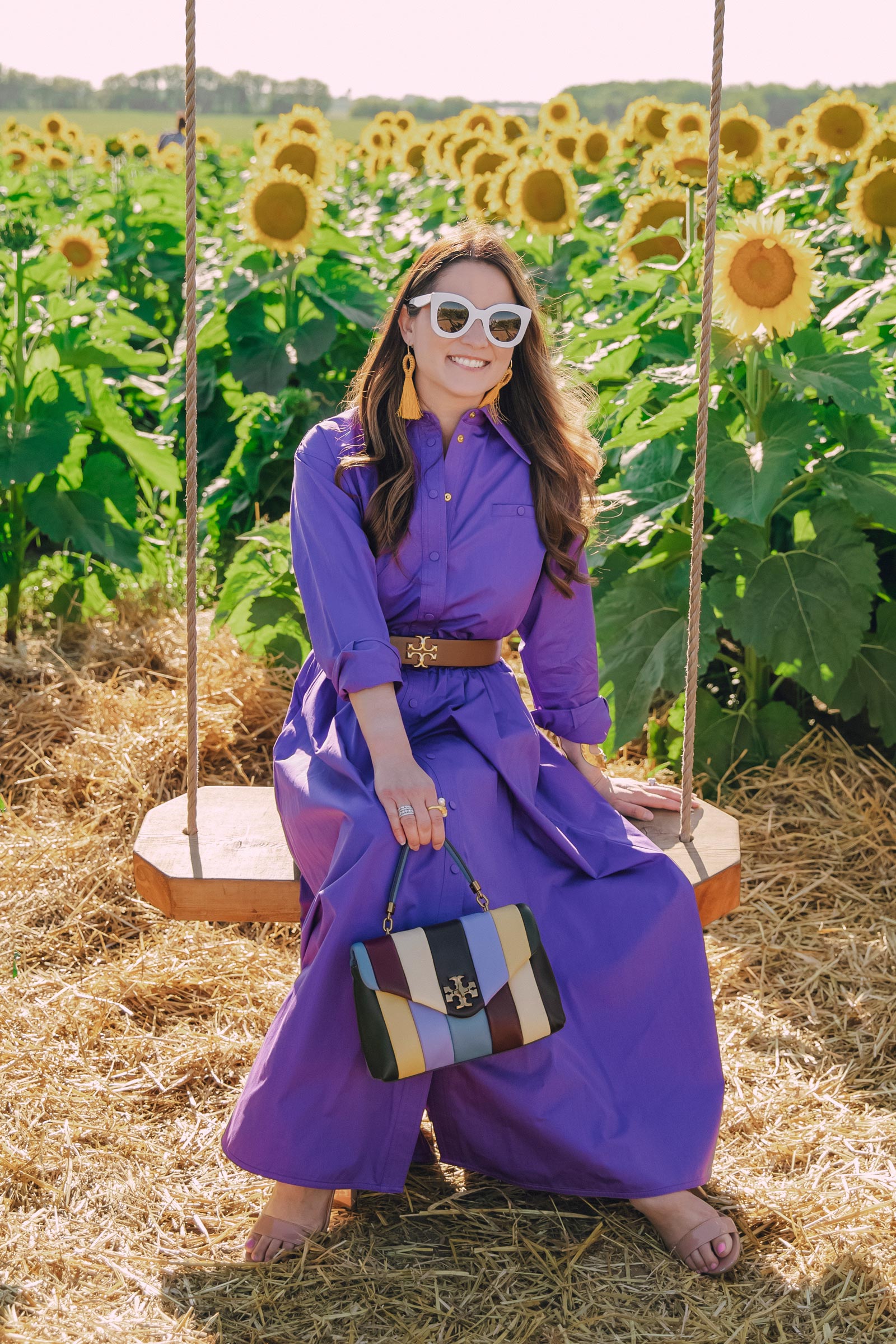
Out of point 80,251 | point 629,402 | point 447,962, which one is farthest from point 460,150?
point 447,962

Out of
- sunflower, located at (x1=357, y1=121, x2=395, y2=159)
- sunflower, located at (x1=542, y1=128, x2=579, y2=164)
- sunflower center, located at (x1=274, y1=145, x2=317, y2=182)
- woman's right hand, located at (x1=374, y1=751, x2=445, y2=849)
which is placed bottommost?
woman's right hand, located at (x1=374, y1=751, x2=445, y2=849)

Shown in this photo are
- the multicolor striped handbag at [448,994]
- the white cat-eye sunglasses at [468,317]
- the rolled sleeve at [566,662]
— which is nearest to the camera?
the multicolor striped handbag at [448,994]

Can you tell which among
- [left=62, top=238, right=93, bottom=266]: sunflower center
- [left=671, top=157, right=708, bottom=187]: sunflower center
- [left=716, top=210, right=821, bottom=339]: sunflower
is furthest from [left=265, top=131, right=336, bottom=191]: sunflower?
[left=716, top=210, right=821, bottom=339]: sunflower

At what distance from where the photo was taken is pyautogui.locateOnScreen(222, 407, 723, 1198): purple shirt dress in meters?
2.19

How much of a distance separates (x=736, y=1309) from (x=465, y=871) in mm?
824

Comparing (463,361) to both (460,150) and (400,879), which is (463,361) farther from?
(460,150)

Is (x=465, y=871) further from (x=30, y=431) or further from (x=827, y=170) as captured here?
(x=827, y=170)

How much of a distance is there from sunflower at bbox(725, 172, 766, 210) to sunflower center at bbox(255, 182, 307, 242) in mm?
1676

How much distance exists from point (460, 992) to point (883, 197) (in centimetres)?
377

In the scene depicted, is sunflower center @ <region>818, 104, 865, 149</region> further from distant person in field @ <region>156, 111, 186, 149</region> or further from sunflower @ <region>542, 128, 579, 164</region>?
distant person in field @ <region>156, 111, 186, 149</region>

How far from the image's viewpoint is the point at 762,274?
11.7 feet

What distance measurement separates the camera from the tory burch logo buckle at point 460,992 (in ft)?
6.79

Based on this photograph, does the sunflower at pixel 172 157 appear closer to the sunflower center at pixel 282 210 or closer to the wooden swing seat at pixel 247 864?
the sunflower center at pixel 282 210

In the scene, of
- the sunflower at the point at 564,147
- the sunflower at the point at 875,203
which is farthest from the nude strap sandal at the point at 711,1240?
the sunflower at the point at 564,147
